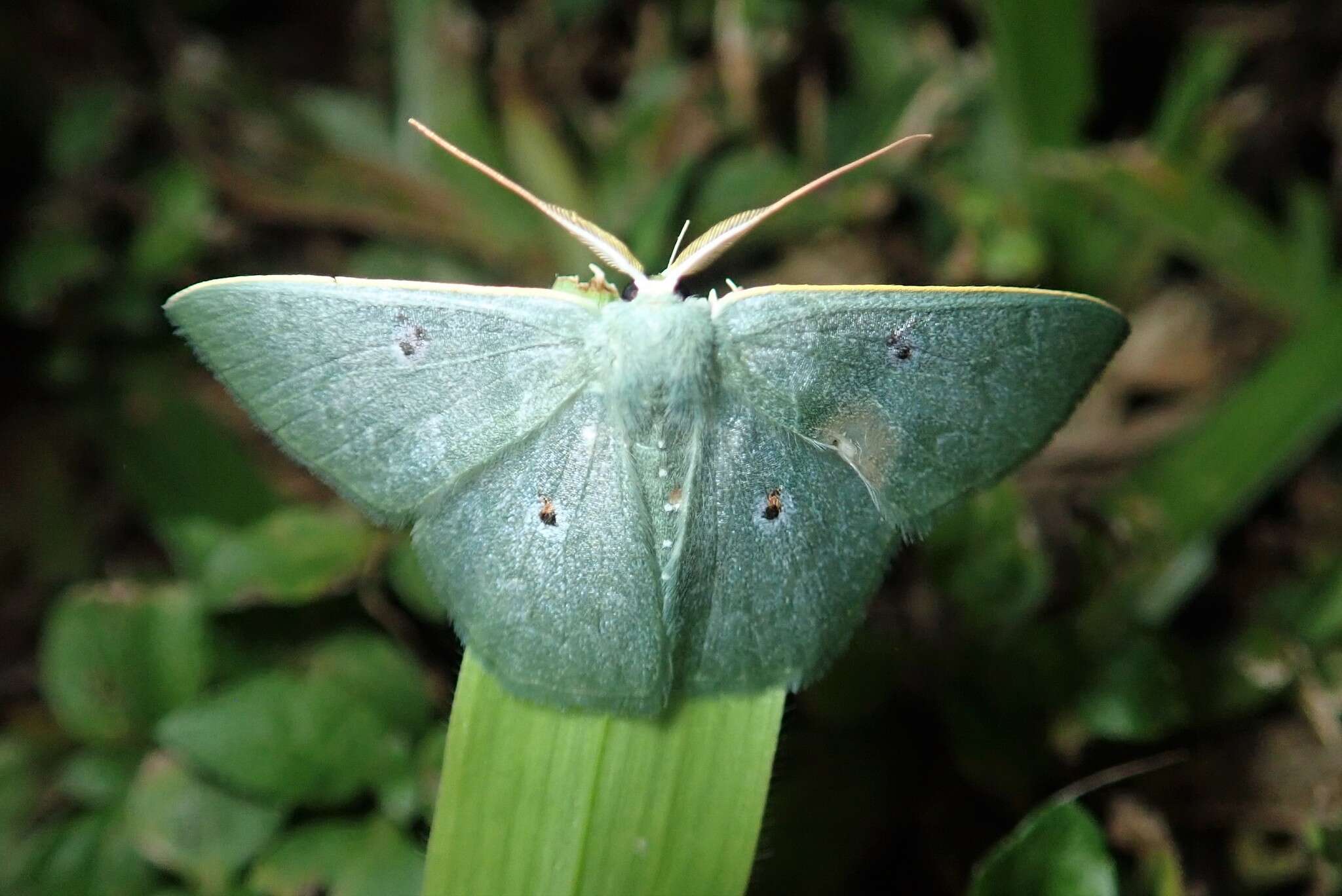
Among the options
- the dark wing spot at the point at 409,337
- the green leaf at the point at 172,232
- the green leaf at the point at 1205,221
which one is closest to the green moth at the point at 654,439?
the dark wing spot at the point at 409,337

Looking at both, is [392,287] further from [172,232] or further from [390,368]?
[172,232]

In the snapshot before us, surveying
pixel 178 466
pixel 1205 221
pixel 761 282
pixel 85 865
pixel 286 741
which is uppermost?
pixel 1205 221

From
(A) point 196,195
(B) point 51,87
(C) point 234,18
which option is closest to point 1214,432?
(A) point 196,195

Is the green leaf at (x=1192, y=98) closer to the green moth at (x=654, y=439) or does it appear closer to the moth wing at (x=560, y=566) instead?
the green moth at (x=654, y=439)

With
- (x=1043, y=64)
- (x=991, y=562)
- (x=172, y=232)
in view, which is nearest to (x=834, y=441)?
(x=991, y=562)

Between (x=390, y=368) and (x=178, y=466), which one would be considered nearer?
(x=390, y=368)

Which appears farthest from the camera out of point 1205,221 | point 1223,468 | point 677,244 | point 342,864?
point 1205,221
